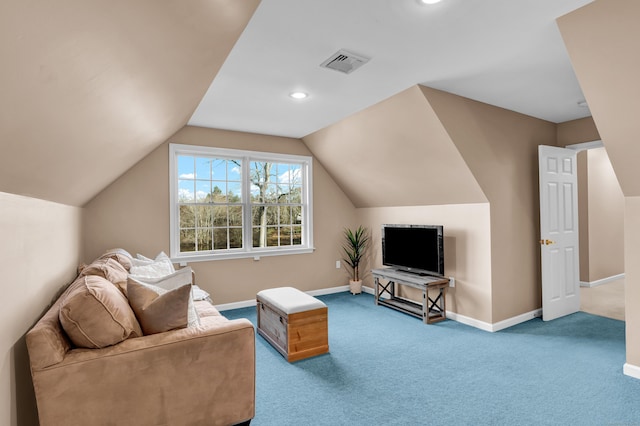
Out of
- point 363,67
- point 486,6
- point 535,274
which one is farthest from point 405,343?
point 486,6

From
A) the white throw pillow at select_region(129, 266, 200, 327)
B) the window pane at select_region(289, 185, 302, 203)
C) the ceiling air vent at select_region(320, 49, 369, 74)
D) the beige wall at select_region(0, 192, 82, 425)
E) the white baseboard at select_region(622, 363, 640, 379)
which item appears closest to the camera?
the beige wall at select_region(0, 192, 82, 425)

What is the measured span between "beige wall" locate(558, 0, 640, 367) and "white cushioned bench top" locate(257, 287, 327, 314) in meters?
2.56

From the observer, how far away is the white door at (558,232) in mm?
3988

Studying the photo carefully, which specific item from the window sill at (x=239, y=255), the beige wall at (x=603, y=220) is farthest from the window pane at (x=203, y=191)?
the beige wall at (x=603, y=220)

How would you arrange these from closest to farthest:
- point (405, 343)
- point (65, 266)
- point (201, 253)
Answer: point (65, 266) → point (405, 343) → point (201, 253)

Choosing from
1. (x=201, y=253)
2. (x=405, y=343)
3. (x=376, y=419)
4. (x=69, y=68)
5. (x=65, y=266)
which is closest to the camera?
(x=69, y=68)

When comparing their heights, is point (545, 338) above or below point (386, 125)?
below

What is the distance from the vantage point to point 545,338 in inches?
136

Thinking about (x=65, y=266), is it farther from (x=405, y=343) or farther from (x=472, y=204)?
(x=472, y=204)

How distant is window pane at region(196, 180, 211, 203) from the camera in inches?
180

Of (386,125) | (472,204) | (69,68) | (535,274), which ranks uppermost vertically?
(386,125)

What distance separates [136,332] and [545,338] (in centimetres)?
378

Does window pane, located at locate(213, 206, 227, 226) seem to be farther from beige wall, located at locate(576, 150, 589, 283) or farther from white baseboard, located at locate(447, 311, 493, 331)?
beige wall, located at locate(576, 150, 589, 283)

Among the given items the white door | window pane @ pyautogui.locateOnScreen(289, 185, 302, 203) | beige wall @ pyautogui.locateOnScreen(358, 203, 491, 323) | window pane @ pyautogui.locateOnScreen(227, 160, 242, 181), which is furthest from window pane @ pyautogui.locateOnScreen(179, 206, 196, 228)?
the white door
